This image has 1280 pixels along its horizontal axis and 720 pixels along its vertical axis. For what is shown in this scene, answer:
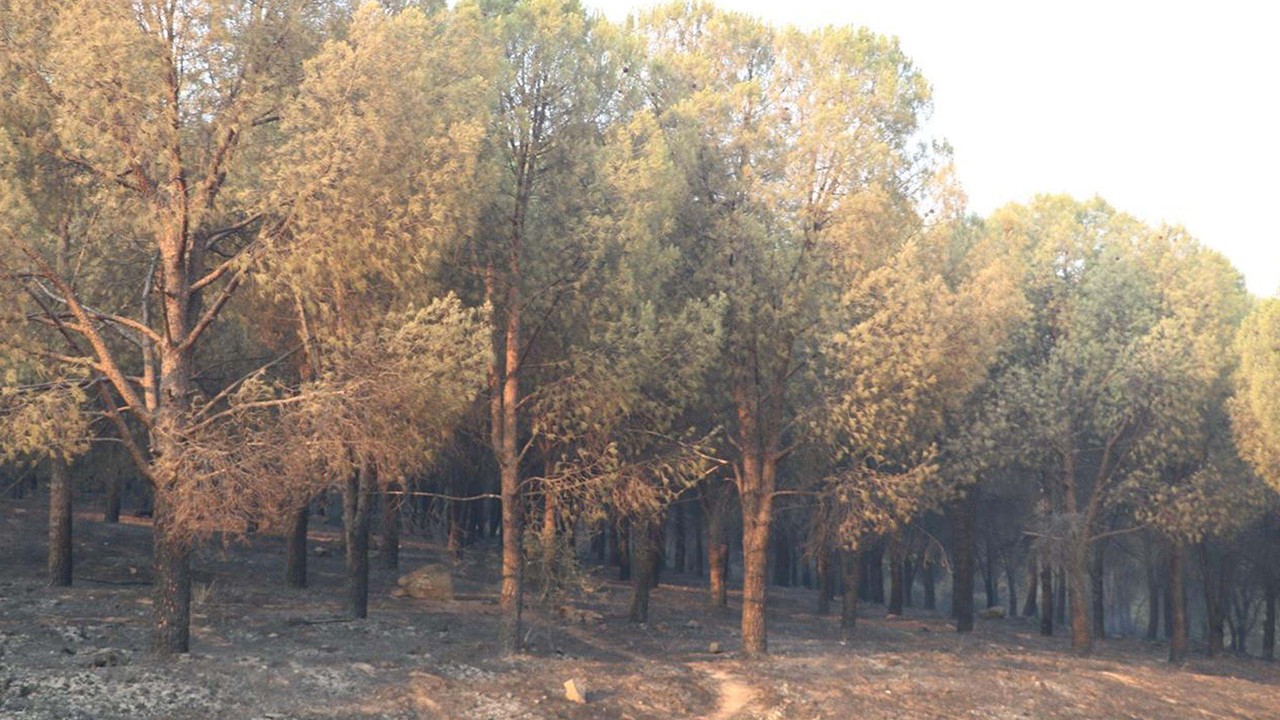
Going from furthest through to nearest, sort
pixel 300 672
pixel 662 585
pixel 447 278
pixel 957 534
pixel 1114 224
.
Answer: pixel 662 585
pixel 957 534
pixel 1114 224
pixel 447 278
pixel 300 672

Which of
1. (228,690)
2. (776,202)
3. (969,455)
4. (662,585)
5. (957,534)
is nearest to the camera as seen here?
(228,690)

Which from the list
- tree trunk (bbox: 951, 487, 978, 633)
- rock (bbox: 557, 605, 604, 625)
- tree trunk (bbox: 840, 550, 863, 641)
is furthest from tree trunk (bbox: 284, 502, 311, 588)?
tree trunk (bbox: 951, 487, 978, 633)

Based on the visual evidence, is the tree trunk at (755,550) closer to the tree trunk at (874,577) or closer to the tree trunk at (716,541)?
the tree trunk at (716,541)

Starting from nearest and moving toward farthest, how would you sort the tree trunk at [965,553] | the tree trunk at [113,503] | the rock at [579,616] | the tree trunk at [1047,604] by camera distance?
the rock at [579,616], the tree trunk at [965,553], the tree trunk at [113,503], the tree trunk at [1047,604]

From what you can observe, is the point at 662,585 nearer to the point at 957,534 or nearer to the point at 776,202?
the point at 957,534

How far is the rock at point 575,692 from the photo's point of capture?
2127 centimetres

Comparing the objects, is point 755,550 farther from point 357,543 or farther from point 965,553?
point 965,553

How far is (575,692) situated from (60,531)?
50.6ft

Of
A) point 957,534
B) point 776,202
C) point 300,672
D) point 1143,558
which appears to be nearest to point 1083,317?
point 957,534

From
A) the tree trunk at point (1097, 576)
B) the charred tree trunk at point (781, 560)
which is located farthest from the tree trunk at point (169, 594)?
the charred tree trunk at point (781, 560)

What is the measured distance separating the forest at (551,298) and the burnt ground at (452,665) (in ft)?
4.53

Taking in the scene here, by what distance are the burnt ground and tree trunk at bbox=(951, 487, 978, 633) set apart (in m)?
3.10

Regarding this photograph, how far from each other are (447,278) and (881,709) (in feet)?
42.2

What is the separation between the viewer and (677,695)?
74.8 ft
